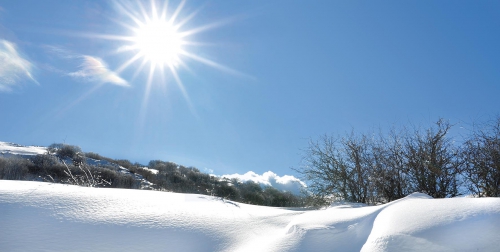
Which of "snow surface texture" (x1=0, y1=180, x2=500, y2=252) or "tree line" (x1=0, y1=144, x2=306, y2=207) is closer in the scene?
"snow surface texture" (x1=0, y1=180, x2=500, y2=252)

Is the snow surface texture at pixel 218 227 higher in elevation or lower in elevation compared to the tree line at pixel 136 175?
lower

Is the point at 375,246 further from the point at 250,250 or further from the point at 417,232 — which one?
the point at 250,250

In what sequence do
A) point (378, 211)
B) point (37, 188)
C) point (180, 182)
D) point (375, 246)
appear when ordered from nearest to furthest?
point (375, 246) → point (378, 211) → point (37, 188) → point (180, 182)

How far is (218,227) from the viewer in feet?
9.52

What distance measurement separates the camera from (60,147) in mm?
30469

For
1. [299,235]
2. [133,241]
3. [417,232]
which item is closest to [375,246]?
[417,232]

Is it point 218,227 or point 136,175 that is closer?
point 218,227

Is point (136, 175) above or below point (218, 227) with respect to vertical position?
above

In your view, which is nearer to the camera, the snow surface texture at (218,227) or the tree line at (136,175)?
the snow surface texture at (218,227)

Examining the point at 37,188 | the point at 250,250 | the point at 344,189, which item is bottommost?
the point at 250,250

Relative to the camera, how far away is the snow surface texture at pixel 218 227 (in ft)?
7.70

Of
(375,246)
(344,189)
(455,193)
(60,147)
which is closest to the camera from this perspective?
(375,246)

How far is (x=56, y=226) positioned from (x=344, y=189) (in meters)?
8.28

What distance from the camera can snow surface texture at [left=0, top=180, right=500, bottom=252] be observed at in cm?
235
